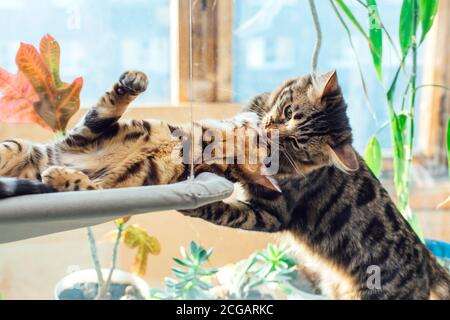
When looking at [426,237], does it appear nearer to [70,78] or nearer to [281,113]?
[281,113]

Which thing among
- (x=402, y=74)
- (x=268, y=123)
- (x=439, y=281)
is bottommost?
(x=439, y=281)

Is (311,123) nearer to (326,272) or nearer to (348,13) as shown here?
(348,13)

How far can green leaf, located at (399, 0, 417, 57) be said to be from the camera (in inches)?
50.1

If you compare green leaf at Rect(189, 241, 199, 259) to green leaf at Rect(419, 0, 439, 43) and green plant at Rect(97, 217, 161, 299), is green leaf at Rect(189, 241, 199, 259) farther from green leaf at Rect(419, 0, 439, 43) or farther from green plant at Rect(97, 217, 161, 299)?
green leaf at Rect(419, 0, 439, 43)

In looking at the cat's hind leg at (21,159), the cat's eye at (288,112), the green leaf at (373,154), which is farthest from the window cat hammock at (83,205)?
the green leaf at (373,154)

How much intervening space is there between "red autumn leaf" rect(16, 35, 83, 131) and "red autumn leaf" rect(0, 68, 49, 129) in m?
0.01

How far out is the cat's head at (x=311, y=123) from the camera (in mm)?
1230

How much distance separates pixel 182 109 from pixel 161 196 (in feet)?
1.35

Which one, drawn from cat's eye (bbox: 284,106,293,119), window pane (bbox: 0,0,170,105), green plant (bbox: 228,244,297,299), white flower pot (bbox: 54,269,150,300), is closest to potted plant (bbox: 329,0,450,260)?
cat's eye (bbox: 284,106,293,119)

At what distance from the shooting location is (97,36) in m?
1.29

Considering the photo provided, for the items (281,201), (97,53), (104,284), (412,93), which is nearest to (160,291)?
(104,284)

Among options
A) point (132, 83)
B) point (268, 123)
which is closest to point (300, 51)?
point (268, 123)

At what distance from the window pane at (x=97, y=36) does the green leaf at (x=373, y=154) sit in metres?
0.55

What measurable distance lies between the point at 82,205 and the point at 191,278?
57 cm
